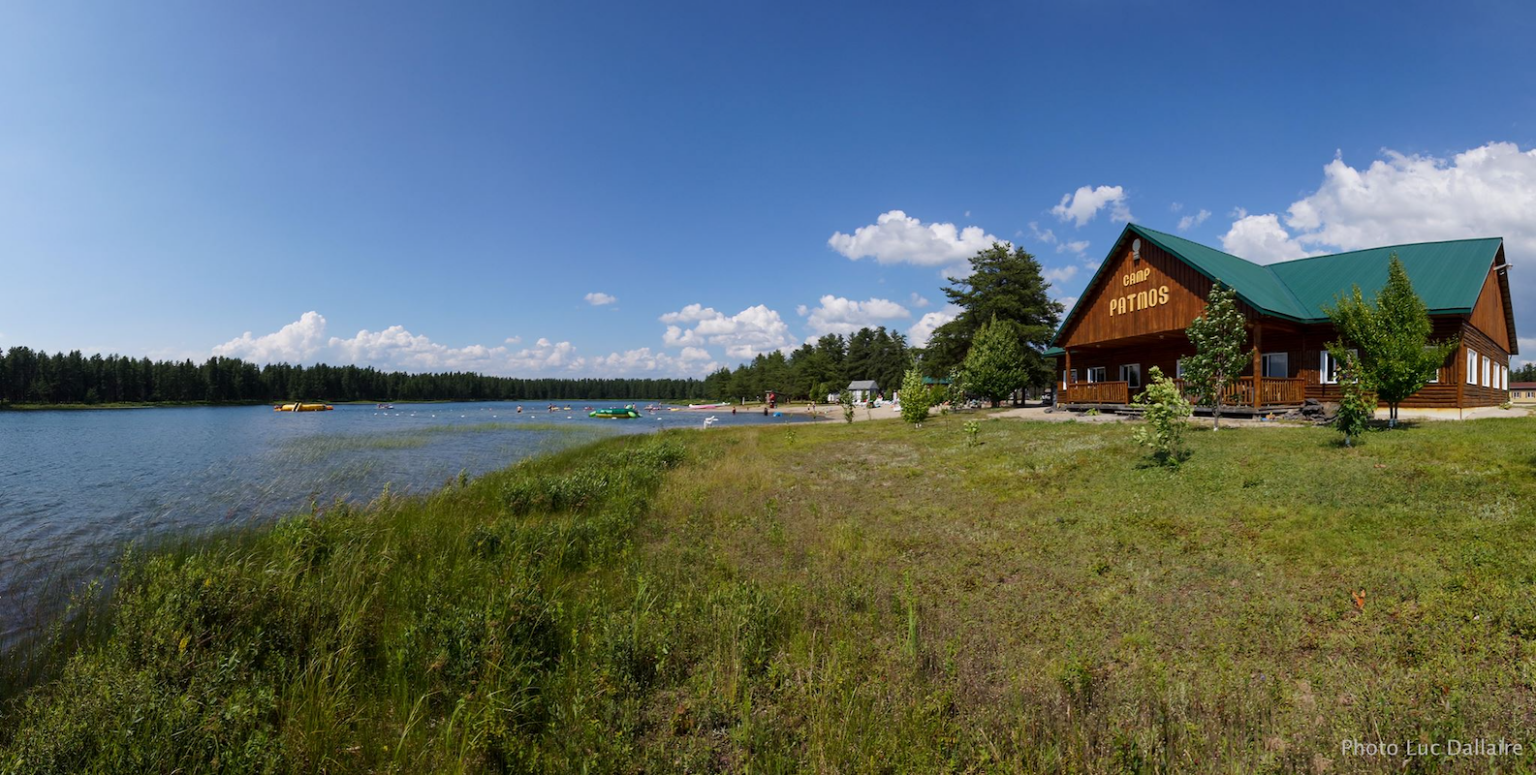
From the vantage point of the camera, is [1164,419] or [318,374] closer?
[1164,419]

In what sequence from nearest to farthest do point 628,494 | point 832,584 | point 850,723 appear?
point 850,723, point 832,584, point 628,494

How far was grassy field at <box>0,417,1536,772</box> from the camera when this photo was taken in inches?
153

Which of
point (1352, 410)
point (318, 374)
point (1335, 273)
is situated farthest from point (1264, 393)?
point (318, 374)

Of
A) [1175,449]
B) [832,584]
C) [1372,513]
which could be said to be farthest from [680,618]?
[1175,449]

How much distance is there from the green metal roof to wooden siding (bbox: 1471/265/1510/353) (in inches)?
54.0

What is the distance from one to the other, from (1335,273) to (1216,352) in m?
14.8

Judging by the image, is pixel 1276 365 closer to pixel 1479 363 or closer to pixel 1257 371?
pixel 1257 371

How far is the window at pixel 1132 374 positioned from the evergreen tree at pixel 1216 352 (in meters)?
11.3

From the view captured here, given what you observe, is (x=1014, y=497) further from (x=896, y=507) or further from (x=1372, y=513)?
(x=1372, y=513)

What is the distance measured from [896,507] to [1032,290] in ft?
139

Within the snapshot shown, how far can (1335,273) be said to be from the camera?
25984 millimetres

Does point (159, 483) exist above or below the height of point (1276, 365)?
below

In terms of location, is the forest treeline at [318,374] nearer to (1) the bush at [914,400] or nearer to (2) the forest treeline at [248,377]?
(2) the forest treeline at [248,377]

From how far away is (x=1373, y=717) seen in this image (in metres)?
3.99
